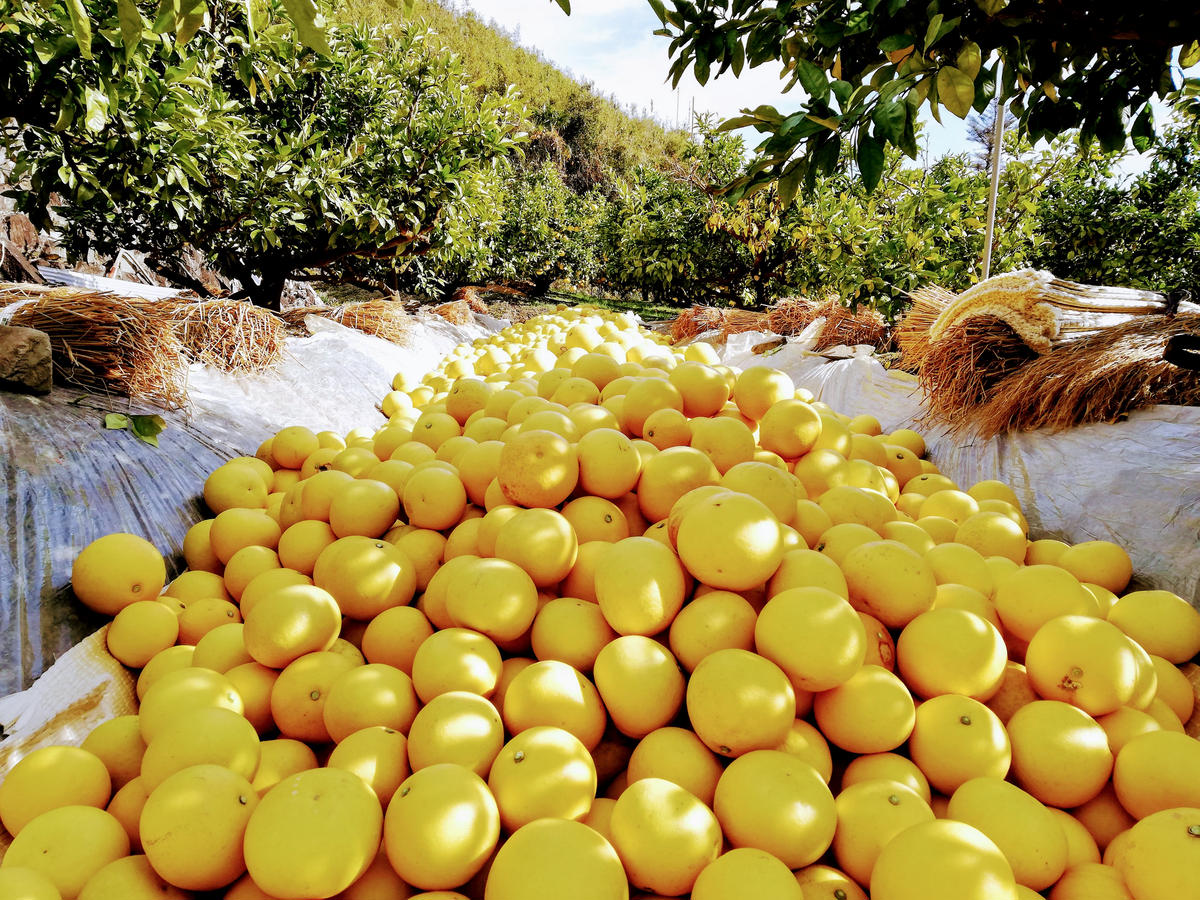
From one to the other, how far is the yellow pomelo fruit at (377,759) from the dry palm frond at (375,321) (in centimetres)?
575

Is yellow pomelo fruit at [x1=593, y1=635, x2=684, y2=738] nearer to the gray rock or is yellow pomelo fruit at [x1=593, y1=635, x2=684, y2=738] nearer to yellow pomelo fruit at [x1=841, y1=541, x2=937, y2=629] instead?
yellow pomelo fruit at [x1=841, y1=541, x2=937, y2=629]

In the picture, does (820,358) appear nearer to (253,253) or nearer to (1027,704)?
(1027,704)

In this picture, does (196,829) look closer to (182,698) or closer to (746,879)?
(182,698)

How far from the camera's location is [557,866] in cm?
95

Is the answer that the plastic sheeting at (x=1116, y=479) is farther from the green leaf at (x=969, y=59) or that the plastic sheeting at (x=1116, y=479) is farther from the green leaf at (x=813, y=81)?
the green leaf at (x=813, y=81)

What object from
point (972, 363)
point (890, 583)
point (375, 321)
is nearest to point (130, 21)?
point (890, 583)

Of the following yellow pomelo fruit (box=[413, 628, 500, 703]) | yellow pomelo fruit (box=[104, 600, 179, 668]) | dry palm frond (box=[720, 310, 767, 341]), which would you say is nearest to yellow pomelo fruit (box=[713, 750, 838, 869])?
yellow pomelo fruit (box=[413, 628, 500, 703])

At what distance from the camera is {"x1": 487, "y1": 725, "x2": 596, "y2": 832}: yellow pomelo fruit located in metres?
1.12

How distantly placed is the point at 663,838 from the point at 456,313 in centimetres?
1046

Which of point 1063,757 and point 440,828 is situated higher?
point 1063,757

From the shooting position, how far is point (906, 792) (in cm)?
115

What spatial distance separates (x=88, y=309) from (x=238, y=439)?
99cm

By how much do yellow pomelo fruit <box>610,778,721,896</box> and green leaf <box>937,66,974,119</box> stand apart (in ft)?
5.69

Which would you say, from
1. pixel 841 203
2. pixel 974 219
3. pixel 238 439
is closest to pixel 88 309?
pixel 238 439
